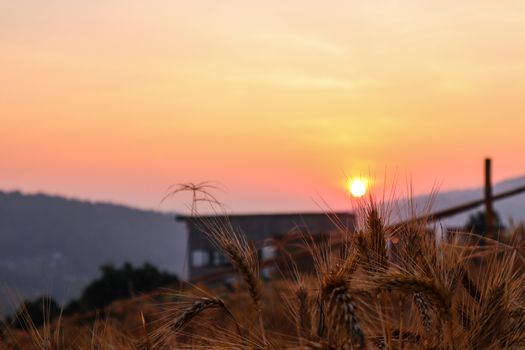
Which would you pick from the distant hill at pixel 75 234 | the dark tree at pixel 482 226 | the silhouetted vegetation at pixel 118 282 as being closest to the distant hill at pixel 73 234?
the distant hill at pixel 75 234

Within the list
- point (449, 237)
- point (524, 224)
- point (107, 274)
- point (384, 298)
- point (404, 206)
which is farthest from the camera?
point (107, 274)

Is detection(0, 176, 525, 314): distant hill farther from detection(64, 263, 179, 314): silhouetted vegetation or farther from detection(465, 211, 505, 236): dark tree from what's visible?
detection(465, 211, 505, 236): dark tree

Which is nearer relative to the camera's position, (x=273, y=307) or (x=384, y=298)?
(x=384, y=298)

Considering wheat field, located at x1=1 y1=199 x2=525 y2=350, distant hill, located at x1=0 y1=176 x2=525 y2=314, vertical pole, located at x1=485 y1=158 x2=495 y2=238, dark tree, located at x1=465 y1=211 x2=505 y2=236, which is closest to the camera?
wheat field, located at x1=1 y1=199 x2=525 y2=350

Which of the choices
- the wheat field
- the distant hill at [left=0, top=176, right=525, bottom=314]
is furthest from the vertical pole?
the distant hill at [left=0, top=176, right=525, bottom=314]

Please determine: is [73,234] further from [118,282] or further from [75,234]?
[118,282]

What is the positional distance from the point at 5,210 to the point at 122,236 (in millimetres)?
19468

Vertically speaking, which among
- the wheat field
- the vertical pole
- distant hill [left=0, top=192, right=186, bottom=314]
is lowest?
distant hill [left=0, top=192, right=186, bottom=314]

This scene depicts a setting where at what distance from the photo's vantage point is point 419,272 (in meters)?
2.15

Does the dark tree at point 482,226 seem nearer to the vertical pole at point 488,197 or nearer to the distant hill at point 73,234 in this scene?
the vertical pole at point 488,197

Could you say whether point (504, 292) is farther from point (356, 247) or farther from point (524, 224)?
point (524, 224)

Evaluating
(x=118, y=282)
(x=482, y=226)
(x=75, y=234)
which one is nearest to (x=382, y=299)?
(x=482, y=226)

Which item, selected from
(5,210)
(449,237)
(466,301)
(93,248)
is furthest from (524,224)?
(5,210)

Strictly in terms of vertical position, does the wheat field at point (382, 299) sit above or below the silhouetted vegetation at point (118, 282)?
above
